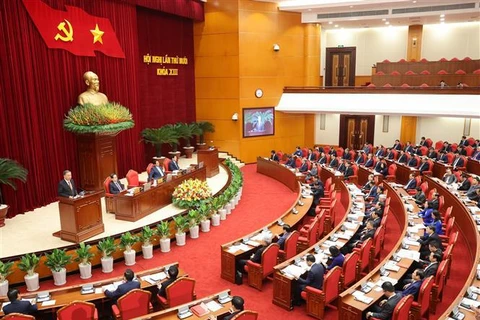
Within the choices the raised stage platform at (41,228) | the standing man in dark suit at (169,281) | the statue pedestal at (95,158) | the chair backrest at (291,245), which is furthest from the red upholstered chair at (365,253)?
the statue pedestal at (95,158)

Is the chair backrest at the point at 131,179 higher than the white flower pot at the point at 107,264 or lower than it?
higher

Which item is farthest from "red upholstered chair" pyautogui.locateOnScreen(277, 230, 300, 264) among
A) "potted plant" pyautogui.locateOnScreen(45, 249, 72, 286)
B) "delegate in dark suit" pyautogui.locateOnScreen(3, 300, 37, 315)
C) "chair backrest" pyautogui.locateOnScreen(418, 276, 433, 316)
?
"delegate in dark suit" pyautogui.locateOnScreen(3, 300, 37, 315)

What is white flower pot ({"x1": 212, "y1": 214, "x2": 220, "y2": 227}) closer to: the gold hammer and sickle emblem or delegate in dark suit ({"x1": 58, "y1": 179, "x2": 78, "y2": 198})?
delegate in dark suit ({"x1": 58, "y1": 179, "x2": 78, "y2": 198})

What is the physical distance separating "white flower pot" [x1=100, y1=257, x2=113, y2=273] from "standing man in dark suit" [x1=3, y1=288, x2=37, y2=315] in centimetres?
231

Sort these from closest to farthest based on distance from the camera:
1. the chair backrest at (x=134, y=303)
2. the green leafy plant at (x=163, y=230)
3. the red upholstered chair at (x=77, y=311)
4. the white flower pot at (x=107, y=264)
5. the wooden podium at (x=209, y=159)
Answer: the red upholstered chair at (x=77, y=311), the chair backrest at (x=134, y=303), the white flower pot at (x=107, y=264), the green leafy plant at (x=163, y=230), the wooden podium at (x=209, y=159)

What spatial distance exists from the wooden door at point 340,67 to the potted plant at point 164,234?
50.3 feet

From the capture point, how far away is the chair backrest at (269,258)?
694cm

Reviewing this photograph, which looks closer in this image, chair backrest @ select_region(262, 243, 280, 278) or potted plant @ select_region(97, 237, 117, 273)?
chair backrest @ select_region(262, 243, 280, 278)

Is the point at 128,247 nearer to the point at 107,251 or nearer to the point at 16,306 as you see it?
the point at 107,251

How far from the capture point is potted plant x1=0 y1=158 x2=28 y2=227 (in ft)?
28.6

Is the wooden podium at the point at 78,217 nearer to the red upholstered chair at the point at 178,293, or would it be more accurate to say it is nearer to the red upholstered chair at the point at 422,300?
the red upholstered chair at the point at 178,293

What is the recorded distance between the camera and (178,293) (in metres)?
5.80

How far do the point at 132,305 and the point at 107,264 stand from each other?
2.42 m

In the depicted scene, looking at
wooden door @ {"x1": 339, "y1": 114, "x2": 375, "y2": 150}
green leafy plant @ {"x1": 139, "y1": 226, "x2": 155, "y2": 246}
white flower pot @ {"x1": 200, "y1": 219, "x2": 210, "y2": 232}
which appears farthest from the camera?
wooden door @ {"x1": 339, "y1": 114, "x2": 375, "y2": 150}
